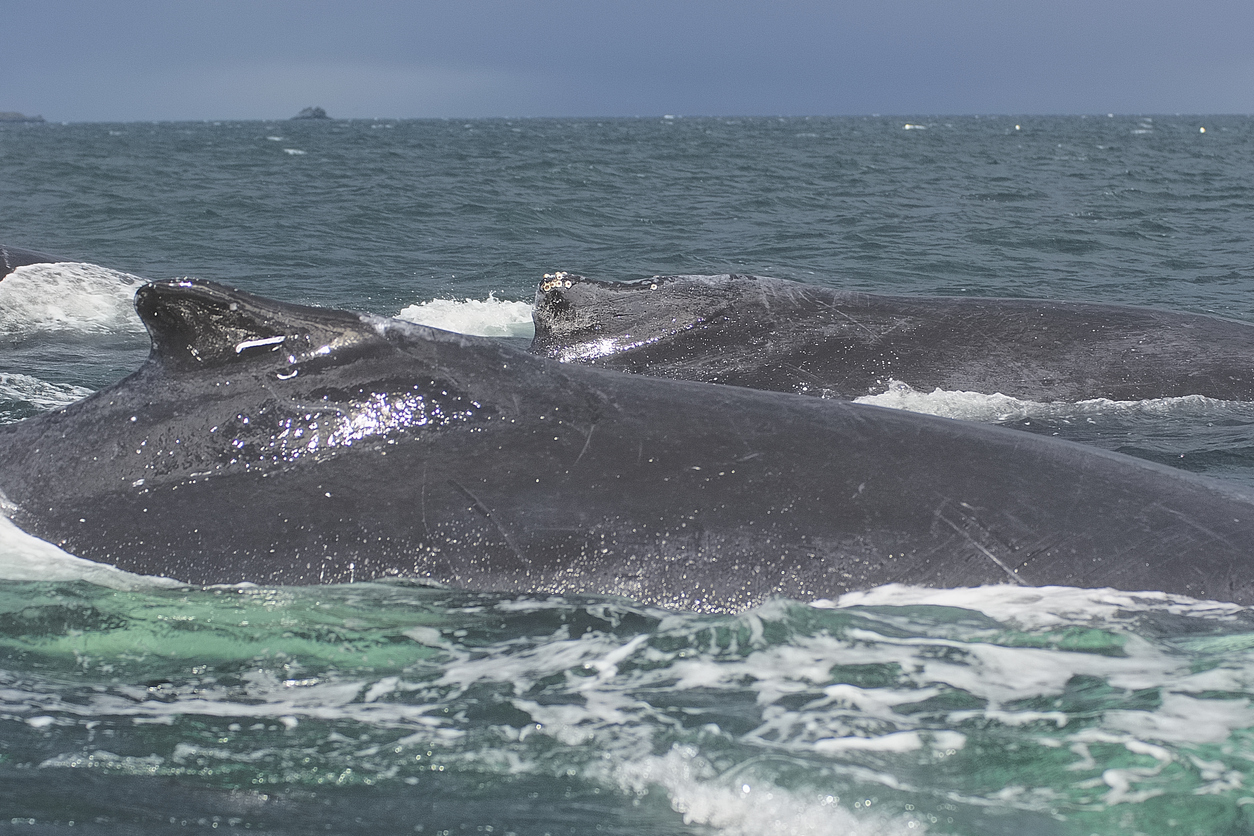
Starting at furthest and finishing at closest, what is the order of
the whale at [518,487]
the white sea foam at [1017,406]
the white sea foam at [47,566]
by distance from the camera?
the white sea foam at [1017,406]
the white sea foam at [47,566]
the whale at [518,487]

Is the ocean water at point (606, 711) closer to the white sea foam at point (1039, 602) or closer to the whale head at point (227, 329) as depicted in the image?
the white sea foam at point (1039, 602)

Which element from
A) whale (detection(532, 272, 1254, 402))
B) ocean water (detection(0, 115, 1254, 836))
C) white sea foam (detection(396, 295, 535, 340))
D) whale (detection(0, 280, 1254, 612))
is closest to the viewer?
ocean water (detection(0, 115, 1254, 836))

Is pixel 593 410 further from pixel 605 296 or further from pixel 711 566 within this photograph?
pixel 605 296

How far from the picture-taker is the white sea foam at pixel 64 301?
13289mm

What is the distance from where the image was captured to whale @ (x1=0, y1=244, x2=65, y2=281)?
14.3 metres

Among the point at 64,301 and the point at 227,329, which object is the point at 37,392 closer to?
the point at 64,301

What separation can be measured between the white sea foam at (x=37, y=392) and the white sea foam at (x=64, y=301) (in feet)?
10.7

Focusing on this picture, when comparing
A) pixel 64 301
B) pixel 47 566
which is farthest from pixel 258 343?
pixel 64 301

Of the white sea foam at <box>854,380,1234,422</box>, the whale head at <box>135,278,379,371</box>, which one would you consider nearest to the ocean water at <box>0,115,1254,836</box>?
the whale head at <box>135,278,379,371</box>

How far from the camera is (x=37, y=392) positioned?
9.37 metres

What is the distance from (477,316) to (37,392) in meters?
5.20

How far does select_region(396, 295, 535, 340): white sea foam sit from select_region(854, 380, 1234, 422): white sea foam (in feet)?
17.5

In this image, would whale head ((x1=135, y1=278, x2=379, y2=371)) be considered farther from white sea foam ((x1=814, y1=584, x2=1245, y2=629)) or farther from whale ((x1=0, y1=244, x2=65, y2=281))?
whale ((x1=0, y1=244, x2=65, y2=281))

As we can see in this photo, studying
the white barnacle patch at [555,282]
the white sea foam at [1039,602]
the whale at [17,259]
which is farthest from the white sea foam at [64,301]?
the white sea foam at [1039,602]
